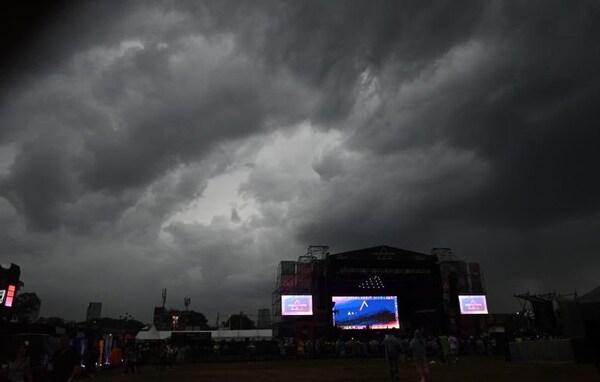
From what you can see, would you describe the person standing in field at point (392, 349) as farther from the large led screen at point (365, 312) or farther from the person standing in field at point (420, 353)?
the large led screen at point (365, 312)

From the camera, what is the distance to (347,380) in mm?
17672

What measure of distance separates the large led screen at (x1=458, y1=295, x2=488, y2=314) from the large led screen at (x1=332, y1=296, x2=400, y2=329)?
10597 mm

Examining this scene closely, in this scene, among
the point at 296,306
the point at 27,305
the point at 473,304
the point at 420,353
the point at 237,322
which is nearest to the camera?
the point at 420,353

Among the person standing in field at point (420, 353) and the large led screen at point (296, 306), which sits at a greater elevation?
the large led screen at point (296, 306)

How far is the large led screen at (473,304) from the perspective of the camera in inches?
1973

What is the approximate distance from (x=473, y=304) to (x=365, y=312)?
14.8 m

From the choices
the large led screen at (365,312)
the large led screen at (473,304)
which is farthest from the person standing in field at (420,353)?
the large led screen at (473,304)

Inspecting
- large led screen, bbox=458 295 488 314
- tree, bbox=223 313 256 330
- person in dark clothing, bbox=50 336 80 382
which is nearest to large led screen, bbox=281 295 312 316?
large led screen, bbox=458 295 488 314

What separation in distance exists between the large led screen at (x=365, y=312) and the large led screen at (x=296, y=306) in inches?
155

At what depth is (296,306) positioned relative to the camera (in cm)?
4559

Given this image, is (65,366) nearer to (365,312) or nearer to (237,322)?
(365,312)

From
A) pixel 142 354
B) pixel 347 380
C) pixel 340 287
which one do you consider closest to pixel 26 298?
pixel 142 354

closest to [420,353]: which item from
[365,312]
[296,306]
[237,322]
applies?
[365,312]

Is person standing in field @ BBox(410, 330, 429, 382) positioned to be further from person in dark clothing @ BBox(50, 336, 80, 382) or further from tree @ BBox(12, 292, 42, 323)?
tree @ BBox(12, 292, 42, 323)
